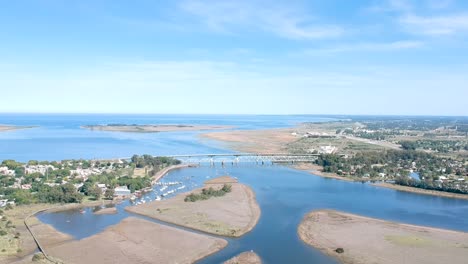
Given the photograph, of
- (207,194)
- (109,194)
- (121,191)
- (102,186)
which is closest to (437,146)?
(207,194)

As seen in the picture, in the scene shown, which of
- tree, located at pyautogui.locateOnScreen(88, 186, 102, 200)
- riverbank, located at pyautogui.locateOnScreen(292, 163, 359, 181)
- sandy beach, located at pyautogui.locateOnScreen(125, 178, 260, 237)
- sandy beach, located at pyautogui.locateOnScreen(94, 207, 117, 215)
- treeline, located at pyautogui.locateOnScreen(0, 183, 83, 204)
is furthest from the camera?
riverbank, located at pyautogui.locateOnScreen(292, 163, 359, 181)

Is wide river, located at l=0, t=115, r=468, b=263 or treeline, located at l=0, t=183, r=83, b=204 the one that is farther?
treeline, located at l=0, t=183, r=83, b=204

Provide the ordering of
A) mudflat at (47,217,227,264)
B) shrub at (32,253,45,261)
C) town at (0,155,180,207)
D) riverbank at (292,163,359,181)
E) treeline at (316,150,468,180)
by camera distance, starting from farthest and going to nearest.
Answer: treeline at (316,150,468,180) → riverbank at (292,163,359,181) → town at (0,155,180,207) → mudflat at (47,217,227,264) → shrub at (32,253,45,261)

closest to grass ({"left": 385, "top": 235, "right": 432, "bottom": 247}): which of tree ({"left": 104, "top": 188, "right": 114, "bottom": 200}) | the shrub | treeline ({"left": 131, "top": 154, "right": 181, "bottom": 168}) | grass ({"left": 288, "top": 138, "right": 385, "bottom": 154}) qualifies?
the shrub

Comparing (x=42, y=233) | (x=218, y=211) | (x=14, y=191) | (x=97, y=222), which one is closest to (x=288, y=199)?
(x=218, y=211)

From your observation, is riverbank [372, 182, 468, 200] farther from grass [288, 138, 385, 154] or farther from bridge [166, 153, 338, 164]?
grass [288, 138, 385, 154]


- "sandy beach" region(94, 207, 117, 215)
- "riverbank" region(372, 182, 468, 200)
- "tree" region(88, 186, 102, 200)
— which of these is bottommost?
"riverbank" region(372, 182, 468, 200)

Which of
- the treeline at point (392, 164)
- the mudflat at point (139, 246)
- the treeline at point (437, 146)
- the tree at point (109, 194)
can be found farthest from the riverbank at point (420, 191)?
the treeline at point (437, 146)

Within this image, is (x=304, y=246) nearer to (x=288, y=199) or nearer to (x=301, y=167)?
(x=288, y=199)
